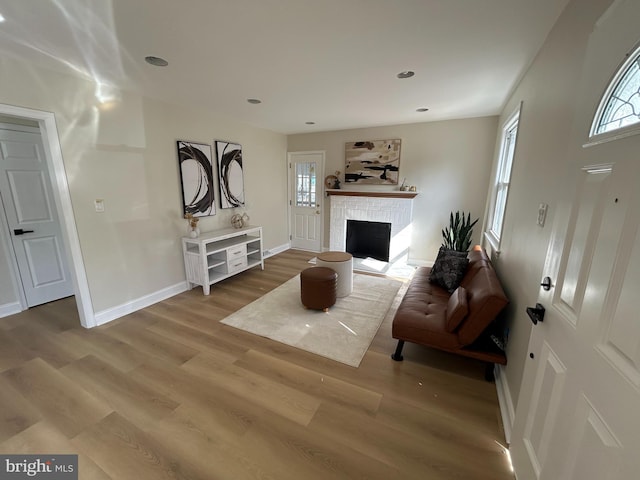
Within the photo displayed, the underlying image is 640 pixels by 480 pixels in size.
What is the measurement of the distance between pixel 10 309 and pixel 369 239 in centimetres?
500

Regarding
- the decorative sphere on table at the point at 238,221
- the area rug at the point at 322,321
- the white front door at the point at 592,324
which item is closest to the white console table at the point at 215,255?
the decorative sphere on table at the point at 238,221

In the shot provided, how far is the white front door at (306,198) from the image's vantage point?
17.3 feet

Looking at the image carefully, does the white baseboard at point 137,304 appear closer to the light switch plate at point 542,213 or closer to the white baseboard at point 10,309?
the white baseboard at point 10,309

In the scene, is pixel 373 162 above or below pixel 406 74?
below

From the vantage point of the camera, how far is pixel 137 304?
122 inches

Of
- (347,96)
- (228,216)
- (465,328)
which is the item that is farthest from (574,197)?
(228,216)

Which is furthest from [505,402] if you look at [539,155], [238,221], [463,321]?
[238,221]

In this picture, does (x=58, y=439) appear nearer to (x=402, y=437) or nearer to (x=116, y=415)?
(x=116, y=415)

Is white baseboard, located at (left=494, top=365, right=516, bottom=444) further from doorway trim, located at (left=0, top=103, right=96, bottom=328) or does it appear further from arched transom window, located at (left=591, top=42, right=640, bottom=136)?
doorway trim, located at (left=0, top=103, right=96, bottom=328)

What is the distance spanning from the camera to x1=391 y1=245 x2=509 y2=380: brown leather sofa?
1.80 metres

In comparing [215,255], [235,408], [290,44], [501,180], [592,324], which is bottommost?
[235,408]

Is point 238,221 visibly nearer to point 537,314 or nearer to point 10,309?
point 10,309

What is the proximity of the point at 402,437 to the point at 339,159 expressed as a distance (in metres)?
4.41

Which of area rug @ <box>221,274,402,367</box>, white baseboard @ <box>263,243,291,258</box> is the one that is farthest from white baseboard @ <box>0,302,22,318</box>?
white baseboard @ <box>263,243,291,258</box>
